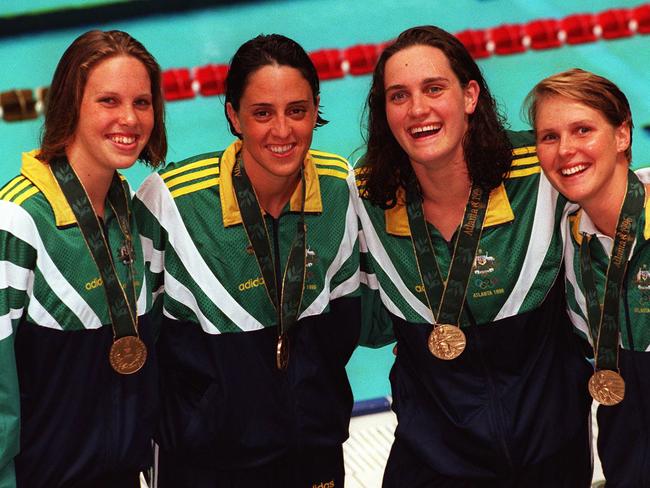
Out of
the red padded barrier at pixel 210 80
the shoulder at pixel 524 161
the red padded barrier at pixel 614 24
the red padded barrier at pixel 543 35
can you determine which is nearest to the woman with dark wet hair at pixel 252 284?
the shoulder at pixel 524 161

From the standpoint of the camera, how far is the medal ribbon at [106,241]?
8.50ft

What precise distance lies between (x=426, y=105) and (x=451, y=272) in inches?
18.5

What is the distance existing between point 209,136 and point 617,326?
425 centimetres

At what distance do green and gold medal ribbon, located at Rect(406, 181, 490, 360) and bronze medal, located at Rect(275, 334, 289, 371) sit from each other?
41 centimetres

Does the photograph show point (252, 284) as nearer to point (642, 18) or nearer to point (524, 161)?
point (524, 161)

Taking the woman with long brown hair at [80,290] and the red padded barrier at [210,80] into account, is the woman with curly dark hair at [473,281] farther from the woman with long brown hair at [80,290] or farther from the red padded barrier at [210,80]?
the red padded barrier at [210,80]

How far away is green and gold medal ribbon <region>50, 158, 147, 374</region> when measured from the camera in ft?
8.50

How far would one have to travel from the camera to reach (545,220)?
2.79 m

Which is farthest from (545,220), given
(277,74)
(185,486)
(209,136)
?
(209,136)

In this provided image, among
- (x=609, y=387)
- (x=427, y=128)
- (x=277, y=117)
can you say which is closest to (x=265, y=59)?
(x=277, y=117)

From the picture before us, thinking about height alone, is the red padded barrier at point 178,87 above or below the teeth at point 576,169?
above

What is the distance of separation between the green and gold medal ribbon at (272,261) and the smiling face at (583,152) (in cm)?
72

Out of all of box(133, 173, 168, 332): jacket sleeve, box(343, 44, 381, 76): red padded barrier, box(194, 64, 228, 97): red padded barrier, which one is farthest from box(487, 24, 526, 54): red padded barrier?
box(133, 173, 168, 332): jacket sleeve

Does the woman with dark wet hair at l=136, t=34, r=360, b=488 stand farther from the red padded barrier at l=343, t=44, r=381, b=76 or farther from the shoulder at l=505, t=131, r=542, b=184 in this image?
the red padded barrier at l=343, t=44, r=381, b=76
